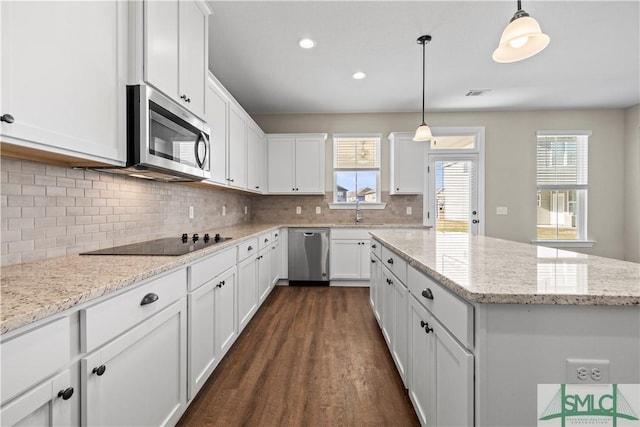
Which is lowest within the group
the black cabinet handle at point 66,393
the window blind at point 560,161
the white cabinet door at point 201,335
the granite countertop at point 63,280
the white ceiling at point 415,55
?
the white cabinet door at point 201,335

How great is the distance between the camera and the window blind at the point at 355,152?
493cm

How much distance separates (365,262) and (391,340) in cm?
219

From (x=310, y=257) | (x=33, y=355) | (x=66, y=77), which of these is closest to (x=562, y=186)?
(x=310, y=257)

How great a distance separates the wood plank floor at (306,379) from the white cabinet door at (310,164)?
7.43ft

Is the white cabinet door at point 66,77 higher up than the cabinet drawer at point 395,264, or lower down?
higher up

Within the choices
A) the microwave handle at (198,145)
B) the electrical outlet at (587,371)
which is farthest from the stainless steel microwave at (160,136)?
the electrical outlet at (587,371)

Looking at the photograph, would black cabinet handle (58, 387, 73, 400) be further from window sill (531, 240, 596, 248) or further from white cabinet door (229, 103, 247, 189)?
window sill (531, 240, 596, 248)

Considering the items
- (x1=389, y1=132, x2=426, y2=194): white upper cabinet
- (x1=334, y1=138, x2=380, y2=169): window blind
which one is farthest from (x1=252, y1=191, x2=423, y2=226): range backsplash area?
(x1=334, y1=138, x2=380, y2=169): window blind

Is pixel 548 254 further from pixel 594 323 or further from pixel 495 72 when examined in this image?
pixel 495 72

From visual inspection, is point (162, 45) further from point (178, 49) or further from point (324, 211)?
point (324, 211)

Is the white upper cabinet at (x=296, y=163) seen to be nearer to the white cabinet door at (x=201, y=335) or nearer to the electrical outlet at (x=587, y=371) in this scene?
the white cabinet door at (x=201, y=335)

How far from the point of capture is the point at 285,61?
10.5 ft

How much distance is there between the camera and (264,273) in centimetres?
335

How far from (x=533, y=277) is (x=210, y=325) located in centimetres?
171
